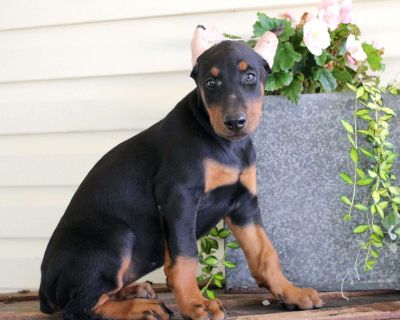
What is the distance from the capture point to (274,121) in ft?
10.3

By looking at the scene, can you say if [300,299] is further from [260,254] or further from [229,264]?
[229,264]

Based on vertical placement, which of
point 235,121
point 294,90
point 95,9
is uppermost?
point 95,9

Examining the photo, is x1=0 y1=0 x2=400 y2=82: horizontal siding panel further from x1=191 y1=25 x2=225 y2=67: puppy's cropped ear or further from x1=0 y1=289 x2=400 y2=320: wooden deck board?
x1=0 y1=289 x2=400 y2=320: wooden deck board

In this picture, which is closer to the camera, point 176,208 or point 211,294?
point 176,208

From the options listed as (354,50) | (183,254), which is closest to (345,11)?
(354,50)

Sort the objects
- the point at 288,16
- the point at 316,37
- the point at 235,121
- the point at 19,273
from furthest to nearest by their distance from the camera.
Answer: the point at 19,273, the point at 288,16, the point at 316,37, the point at 235,121

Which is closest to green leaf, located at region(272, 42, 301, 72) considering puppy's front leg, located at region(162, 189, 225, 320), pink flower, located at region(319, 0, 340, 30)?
pink flower, located at region(319, 0, 340, 30)

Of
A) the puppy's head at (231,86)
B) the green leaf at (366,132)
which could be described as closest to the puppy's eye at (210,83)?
the puppy's head at (231,86)

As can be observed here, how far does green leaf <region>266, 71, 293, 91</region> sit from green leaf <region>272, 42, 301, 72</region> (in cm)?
3

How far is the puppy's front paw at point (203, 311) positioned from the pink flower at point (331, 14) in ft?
4.91

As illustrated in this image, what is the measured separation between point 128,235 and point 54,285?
377mm

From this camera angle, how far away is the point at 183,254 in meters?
2.63

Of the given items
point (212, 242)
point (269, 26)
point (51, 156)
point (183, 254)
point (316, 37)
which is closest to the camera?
point (183, 254)

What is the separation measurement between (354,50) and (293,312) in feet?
4.30
